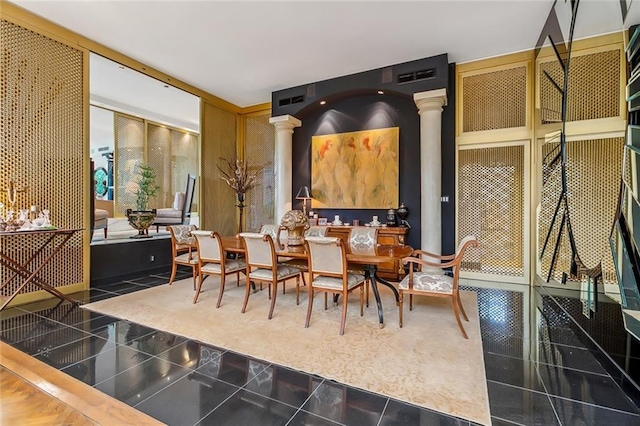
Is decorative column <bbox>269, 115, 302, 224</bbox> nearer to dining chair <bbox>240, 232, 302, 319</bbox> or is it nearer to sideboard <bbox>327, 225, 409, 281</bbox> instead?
sideboard <bbox>327, 225, 409, 281</bbox>

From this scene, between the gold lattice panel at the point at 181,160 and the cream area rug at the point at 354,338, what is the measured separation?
191 inches

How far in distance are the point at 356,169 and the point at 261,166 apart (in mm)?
2382

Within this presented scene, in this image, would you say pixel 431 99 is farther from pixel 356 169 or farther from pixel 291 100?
pixel 291 100

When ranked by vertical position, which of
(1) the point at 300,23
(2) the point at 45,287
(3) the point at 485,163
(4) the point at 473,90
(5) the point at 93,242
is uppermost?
(1) the point at 300,23

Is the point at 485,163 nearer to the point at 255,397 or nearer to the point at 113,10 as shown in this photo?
the point at 255,397

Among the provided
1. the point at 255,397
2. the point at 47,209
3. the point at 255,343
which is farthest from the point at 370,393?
the point at 47,209

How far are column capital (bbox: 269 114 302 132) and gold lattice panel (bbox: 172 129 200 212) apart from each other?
3.26 metres

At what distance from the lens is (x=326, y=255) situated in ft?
9.32

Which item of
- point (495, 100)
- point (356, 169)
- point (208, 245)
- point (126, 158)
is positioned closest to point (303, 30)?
point (356, 169)

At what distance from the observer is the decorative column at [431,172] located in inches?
183

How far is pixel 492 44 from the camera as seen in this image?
14.1ft

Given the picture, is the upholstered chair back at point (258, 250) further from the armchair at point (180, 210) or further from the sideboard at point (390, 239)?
the armchair at point (180, 210)

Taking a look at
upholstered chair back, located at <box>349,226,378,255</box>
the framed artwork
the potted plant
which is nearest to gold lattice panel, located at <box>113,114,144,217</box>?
the potted plant

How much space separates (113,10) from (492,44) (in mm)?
5005
